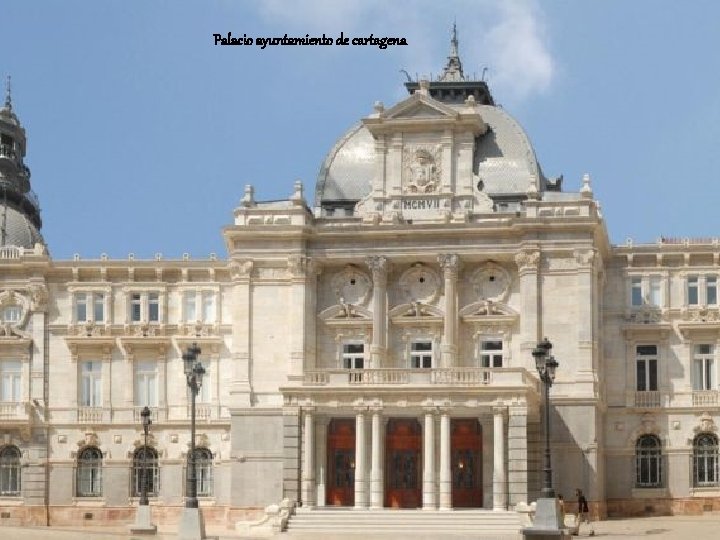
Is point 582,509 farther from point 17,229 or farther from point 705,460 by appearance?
point 17,229

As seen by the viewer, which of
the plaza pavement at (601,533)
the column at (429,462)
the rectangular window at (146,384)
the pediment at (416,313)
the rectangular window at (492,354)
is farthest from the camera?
the rectangular window at (146,384)

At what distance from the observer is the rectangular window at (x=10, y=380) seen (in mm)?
91875

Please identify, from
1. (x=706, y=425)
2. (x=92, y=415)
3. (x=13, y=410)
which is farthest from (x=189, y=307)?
(x=706, y=425)

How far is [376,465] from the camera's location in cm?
8181

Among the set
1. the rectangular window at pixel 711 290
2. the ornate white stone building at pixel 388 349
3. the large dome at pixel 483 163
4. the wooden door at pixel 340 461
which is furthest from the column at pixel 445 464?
the rectangular window at pixel 711 290

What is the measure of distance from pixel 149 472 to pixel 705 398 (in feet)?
→ 91.1

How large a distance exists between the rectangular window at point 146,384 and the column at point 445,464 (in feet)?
56.5

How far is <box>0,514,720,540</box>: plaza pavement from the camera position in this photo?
68000 mm

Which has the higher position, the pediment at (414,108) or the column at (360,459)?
the pediment at (414,108)

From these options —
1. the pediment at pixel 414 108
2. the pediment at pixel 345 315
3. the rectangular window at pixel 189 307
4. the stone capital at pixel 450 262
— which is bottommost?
the pediment at pixel 345 315

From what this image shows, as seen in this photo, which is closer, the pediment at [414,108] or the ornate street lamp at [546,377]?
the ornate street lamp at [546,377]

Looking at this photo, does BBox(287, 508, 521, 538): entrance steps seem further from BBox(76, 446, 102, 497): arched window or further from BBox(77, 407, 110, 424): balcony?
BBox(77, 407, 110, 424): balcony

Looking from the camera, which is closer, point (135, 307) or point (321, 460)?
point (321, 460)

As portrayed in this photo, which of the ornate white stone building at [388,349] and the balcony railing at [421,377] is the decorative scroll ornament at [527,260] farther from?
the balcony railing at [421,377]
